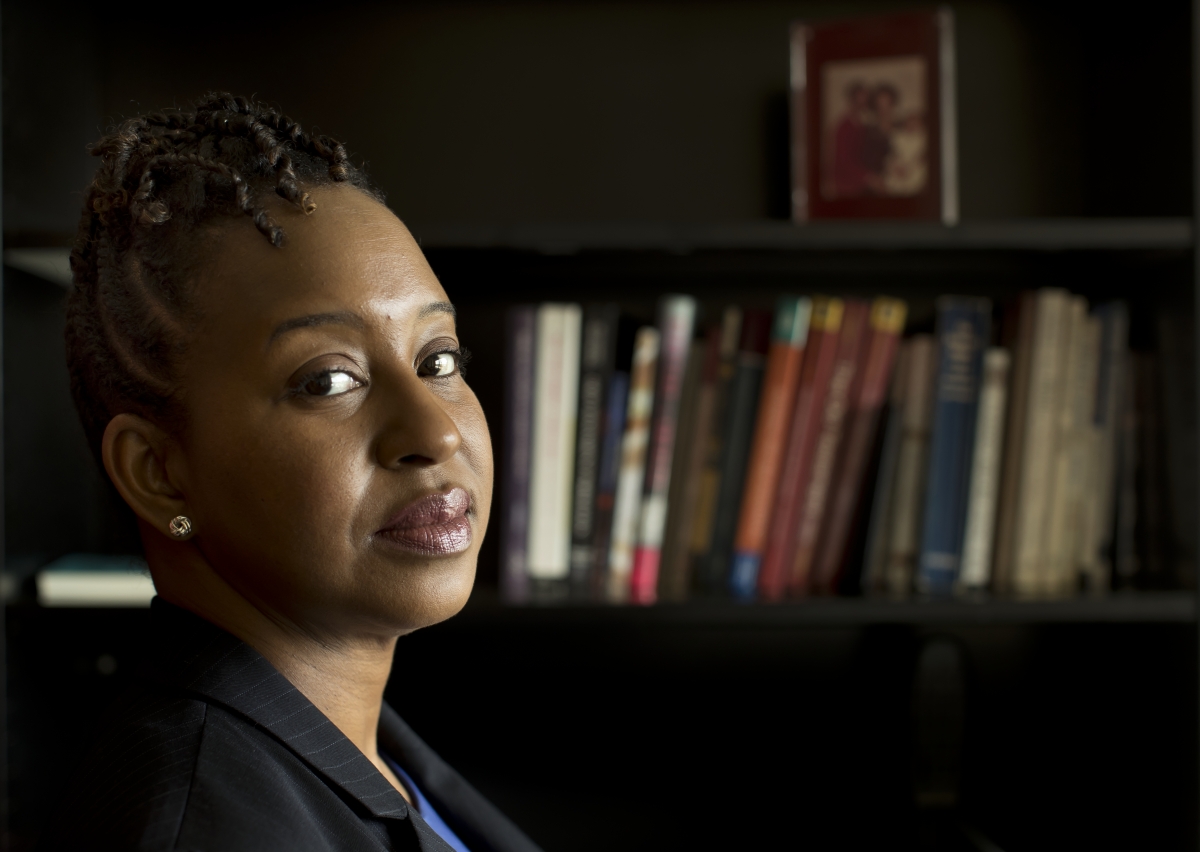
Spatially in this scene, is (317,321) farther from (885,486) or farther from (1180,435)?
(1180,435)

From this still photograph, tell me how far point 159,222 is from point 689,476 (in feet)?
2.69

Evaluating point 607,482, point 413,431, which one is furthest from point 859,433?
point 413,431

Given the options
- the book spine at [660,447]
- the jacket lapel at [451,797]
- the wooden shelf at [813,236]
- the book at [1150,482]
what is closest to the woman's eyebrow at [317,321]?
the jacket lapel at [451,797]

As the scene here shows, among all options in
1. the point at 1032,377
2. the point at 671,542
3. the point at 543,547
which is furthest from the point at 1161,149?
the point at 543,547

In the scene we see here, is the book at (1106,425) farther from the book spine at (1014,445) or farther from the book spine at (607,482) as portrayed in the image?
the book spine at (607,482)

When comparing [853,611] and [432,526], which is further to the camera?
[853,611]

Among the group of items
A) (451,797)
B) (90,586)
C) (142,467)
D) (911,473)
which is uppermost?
(142,467)

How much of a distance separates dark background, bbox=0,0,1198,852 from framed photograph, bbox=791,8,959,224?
0.13 metres

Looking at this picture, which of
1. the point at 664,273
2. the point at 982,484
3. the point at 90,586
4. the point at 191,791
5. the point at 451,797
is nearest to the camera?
the point at 191,791

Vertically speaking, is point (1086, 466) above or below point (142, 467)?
below

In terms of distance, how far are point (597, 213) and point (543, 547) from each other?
57 cm

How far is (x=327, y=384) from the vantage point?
648 mm

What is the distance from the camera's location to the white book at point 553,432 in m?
1.30

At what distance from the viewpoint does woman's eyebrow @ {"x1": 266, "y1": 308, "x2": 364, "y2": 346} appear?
24.9 inches
